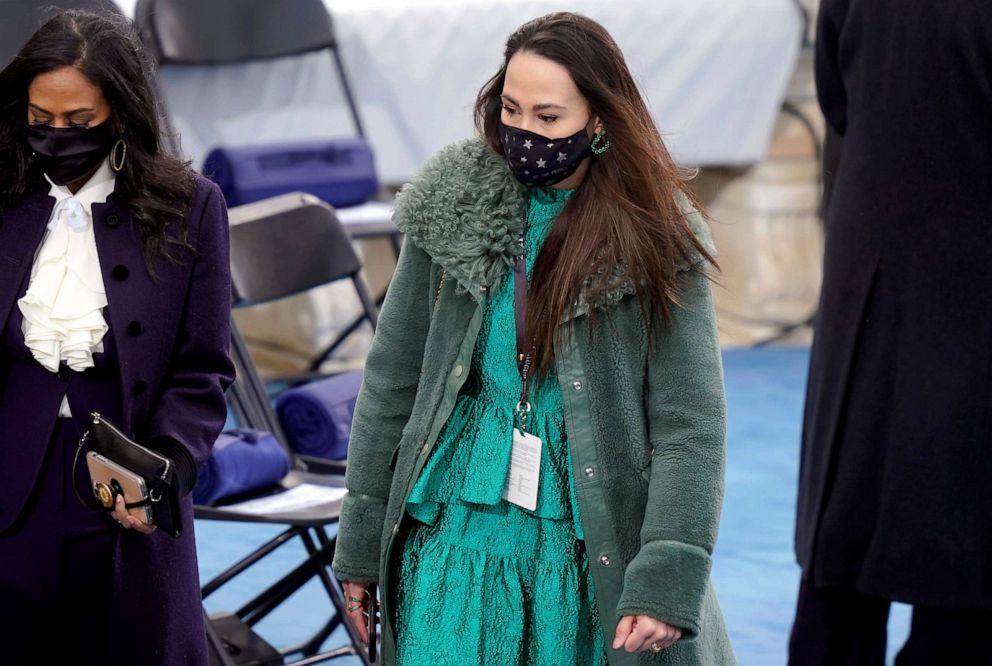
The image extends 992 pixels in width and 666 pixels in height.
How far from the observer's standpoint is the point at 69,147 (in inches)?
84.2

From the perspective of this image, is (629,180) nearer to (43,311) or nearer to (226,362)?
(226,362)

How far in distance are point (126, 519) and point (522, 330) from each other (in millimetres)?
612

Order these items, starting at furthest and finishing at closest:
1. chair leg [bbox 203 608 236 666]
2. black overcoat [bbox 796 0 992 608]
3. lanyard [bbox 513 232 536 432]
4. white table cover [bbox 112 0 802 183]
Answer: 1. white table cover [bbox 112 0 802 183]
2. chair leg [bbox 203 608 236 666]
3. black overcoat [bbox 796 0 992 608]
4. lanyard [bbox 513 232 536 432]

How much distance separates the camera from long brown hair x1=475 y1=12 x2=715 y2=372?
2.05 m

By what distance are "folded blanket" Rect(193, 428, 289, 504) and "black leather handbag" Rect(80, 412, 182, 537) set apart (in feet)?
3.02

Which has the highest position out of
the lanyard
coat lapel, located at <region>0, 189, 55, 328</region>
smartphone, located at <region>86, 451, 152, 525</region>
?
coat lapel, located at <region>0, 189, 55, 328</region>

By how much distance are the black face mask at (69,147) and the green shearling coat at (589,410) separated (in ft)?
1.46

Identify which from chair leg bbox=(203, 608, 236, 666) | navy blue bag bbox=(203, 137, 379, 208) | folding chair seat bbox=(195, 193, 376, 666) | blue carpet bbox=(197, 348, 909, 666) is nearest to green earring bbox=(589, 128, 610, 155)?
folding chair seat bbox=(195, 193, 376, 666)

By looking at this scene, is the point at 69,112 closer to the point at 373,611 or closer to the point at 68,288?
the point at 68,288

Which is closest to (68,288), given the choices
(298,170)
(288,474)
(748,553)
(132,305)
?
(132,305)

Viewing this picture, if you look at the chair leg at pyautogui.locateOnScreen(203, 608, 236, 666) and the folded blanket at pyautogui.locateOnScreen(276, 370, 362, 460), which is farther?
the folded blanket at pyautogui.locateOnScreen(276, 370, 362, 460)

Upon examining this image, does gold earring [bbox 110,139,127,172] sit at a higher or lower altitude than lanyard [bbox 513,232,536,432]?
higher

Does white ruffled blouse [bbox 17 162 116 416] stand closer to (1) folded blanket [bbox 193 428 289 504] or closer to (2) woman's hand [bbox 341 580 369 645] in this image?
(2) woman's hand [bbox 341 580 369 645]

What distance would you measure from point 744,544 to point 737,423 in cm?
136
